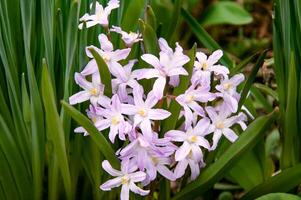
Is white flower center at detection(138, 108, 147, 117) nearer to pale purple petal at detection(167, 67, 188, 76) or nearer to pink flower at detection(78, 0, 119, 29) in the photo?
pale purple petal at detection(167, 67, 188, 76)

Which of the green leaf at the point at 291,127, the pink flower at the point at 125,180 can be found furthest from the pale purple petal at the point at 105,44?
the green leaf at the point at 291,127

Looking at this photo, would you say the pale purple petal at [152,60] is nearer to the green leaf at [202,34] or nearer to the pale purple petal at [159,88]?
the pale purple petal at [159,88]

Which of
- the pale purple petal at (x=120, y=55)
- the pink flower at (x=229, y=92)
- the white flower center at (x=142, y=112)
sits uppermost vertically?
the pale purple petal at (x=120, y=55)

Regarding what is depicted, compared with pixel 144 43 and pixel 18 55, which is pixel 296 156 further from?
pixel 18 55

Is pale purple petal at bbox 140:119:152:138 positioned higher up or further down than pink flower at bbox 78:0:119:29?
further down

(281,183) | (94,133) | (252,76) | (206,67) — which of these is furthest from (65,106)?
(281,183)

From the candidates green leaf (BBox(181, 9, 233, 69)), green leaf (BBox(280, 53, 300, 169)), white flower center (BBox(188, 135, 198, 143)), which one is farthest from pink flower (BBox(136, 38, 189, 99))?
green leaf (BBox(181, 9, 233, 69))
